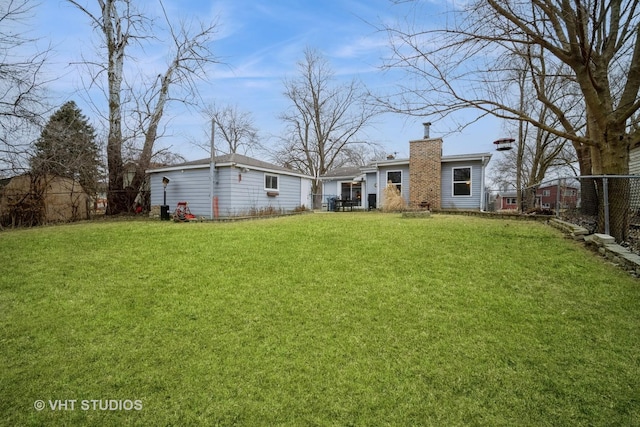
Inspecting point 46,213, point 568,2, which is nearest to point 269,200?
point 46,213

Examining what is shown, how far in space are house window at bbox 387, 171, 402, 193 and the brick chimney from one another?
0.92m

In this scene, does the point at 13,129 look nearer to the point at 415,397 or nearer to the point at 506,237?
the point at 415,397

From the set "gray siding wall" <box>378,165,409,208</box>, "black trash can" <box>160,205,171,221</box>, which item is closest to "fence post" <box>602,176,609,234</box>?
"gray siding wall" <box>378,165,409,208</box>

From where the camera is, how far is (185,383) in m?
2.51

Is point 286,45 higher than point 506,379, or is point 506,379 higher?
point 286,45

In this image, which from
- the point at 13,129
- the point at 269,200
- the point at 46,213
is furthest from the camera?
the point at 269,200

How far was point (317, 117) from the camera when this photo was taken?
2984 centimetres

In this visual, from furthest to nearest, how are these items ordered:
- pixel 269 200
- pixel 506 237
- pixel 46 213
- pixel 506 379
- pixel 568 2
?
pixel 269 200
pixel 46 213
pixel 506 237
pixel 568 2
pixel 506 379

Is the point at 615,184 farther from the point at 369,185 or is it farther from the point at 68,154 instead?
the point at 68,154

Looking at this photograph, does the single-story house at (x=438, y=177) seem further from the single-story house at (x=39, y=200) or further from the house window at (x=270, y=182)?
the single-story house at (x=39, y=200)

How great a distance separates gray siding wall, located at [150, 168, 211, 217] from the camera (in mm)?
13305

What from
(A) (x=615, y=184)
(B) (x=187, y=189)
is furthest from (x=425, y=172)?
(B) (x=187, y=189)


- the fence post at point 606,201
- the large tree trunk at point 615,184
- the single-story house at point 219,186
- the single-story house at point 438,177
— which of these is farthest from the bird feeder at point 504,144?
the single-story house at point 219,186

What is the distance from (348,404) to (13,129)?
426 inches
